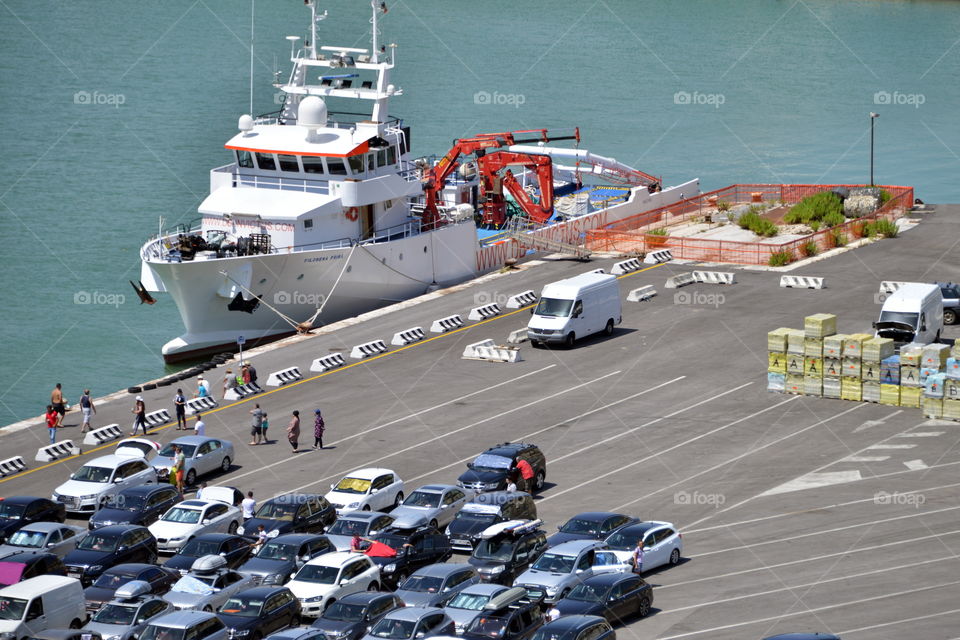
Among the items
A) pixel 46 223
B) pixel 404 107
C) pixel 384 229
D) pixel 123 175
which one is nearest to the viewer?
pixel 384 229

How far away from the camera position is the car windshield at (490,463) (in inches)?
1495

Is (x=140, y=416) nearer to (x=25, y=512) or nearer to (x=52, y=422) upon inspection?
(x=52, y=422)

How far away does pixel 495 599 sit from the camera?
2823 cm

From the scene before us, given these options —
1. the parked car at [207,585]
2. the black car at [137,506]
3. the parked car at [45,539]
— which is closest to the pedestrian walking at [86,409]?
the black car at [137,506]

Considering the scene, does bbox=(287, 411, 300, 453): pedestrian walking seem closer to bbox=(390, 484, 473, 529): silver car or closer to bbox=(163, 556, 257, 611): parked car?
bbox=(390, 484, 473, 529): silver car

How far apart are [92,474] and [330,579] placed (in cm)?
1118

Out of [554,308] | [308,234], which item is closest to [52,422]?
[308,234]

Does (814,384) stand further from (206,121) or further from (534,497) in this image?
(206,121)

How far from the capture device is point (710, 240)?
6631cm

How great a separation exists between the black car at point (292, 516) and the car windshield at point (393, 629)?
746 centimetres

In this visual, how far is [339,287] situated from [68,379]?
12.0 meters

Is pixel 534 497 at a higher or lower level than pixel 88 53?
lower

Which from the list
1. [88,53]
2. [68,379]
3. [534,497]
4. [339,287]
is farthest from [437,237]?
[88,53]

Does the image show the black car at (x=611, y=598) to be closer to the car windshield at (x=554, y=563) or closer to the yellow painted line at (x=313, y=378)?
the car windshield at (x=554, y=563)
